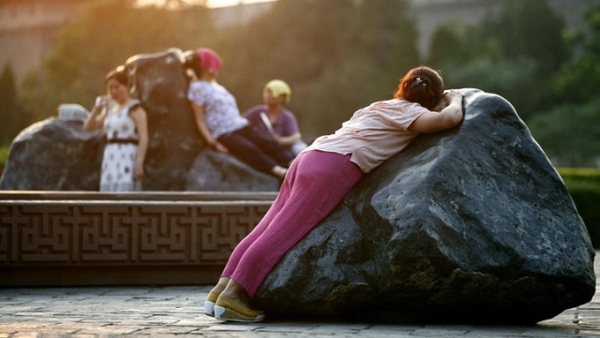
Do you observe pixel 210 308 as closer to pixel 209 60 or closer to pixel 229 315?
pixel 229 315

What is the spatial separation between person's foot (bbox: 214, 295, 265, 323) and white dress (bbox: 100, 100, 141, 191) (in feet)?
18.0

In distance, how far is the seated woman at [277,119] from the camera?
13.2 meters

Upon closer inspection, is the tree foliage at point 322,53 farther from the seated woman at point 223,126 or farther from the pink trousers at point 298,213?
the pink trousers at point 298,213

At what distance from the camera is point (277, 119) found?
13508mm

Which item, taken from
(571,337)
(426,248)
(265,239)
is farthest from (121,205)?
(571,337)

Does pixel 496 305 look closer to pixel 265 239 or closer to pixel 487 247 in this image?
pixel 487 247

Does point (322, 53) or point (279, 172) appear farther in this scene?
point (322, 53)

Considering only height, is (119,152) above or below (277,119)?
below

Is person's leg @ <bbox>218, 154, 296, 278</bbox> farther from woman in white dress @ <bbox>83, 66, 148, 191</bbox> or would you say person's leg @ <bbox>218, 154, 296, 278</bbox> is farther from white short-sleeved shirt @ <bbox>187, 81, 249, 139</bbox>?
white short-sleeved shirt @ <bbox>187, 81, 249, 139</bbox>

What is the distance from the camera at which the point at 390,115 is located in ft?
20.6

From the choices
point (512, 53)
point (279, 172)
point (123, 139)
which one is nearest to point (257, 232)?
point (123, 139)

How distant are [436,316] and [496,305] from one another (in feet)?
1.34

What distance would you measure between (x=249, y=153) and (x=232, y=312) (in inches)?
249

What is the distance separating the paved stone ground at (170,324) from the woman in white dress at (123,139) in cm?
383
